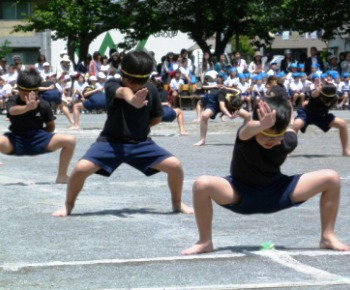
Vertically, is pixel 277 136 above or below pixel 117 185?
above

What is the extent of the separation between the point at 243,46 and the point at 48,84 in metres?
59.0

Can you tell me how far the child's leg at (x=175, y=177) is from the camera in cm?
868

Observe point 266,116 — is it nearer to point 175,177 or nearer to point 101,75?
point 175,177

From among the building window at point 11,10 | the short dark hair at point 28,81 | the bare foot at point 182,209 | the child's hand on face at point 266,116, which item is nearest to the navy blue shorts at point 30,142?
the short dark hair at point 28,81

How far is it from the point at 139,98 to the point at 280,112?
1.93 meters

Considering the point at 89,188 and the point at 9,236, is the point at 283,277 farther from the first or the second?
the point at 89,188

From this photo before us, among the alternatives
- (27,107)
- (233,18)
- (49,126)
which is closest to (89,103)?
(49,126)

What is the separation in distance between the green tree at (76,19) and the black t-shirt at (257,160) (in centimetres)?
3042

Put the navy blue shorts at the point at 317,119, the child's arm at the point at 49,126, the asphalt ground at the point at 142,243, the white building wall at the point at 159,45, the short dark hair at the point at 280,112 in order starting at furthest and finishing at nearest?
the white building wall at the point at 159,45 → the navy blue shorts at the point at 317,119 → the child's arm at the point at 49,126 → the short dark hair at the point at 280,112 → the asphalt ground at the point at 142,243

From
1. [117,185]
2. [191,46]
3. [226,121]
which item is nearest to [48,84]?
[117,185]

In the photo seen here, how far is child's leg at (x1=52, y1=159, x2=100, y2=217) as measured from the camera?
8492mm

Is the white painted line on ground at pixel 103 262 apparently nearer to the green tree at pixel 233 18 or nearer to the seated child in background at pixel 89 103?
the seated child in background at pixel 89 103

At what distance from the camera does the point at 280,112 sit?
6.39m

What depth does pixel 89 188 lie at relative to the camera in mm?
10953
